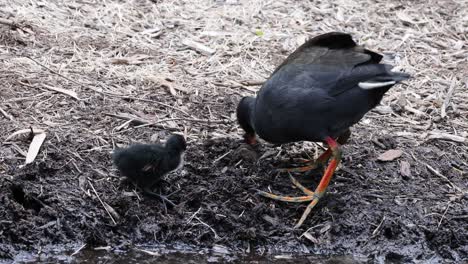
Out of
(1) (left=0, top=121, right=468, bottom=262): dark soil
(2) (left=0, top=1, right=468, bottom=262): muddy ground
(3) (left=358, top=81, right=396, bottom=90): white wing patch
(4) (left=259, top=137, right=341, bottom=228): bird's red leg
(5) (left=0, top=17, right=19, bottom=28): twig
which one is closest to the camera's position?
(1) (left=0, top=121, right=468, bottom=262): dark soil

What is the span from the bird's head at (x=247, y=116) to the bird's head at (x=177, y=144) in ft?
2.00

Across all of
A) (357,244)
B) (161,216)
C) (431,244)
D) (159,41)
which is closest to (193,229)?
(161,216)

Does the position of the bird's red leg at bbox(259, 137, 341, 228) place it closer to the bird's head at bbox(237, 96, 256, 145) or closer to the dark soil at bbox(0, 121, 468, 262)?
the dark soil at bbox(0, 121, 468, 262)

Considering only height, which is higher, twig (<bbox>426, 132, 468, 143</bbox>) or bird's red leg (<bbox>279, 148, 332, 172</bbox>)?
bird's red leg (<bbox>279, 148, 332, 172</bbox>)

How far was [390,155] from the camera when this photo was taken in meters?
6.79

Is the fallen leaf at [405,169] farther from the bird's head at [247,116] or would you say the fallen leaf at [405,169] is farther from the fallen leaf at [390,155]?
the bird's head at [247,116]

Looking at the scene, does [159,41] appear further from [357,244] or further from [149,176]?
[357,244]

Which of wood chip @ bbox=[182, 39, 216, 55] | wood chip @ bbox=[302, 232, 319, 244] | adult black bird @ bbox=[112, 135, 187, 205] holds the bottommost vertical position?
wood chip @ bbox=[302, 232, 319, 244]

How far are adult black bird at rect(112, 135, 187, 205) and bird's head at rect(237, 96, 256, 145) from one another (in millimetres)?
711

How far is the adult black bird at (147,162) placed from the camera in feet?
19.2

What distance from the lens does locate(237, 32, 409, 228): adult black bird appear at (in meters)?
6.07

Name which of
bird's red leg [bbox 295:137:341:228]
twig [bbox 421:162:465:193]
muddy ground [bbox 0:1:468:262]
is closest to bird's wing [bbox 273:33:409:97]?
bird's red leg [bbox 295:137:341:228]

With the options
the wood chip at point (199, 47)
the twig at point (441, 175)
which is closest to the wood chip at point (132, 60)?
the wood chip at point (199, 47)

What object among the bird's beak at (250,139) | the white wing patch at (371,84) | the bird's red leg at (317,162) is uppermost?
the white wing patch at (371,84)
